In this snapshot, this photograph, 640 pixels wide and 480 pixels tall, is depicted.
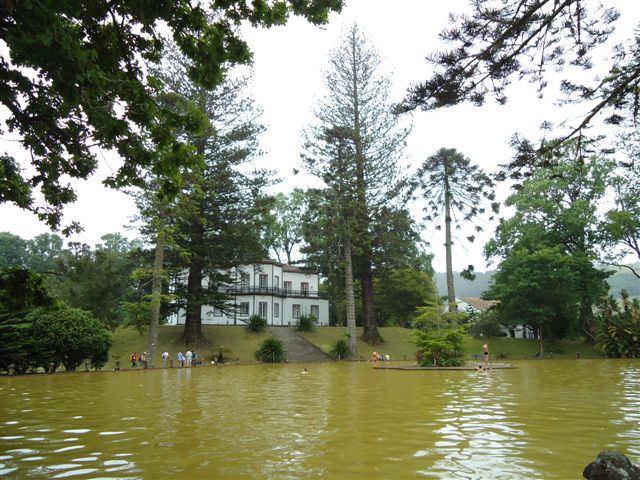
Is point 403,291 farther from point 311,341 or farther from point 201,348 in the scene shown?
point 201,348

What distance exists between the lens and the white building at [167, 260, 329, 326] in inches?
2003

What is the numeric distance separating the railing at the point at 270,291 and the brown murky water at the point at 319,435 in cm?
3882

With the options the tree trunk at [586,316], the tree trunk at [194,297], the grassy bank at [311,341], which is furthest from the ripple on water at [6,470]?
the tree trunk at [586,316]

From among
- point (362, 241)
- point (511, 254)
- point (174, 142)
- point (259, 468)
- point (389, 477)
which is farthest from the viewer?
point (511, 254)

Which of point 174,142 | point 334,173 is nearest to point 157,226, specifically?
point 334,173

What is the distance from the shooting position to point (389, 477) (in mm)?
4512

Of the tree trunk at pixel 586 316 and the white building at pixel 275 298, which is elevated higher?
the white building at pixel 275 298

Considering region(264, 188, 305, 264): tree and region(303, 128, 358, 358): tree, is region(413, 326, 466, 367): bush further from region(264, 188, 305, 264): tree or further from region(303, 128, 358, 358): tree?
region(264, 188, 305, 264): tree

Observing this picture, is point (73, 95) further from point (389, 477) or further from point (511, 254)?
point (511, 254)

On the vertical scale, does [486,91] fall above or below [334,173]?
below

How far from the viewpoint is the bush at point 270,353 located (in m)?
34.4

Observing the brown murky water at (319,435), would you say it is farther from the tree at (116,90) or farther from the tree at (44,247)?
the tree at (44,247)

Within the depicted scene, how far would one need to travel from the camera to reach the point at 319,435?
6523 mm

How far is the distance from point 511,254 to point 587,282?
23.0 ft
